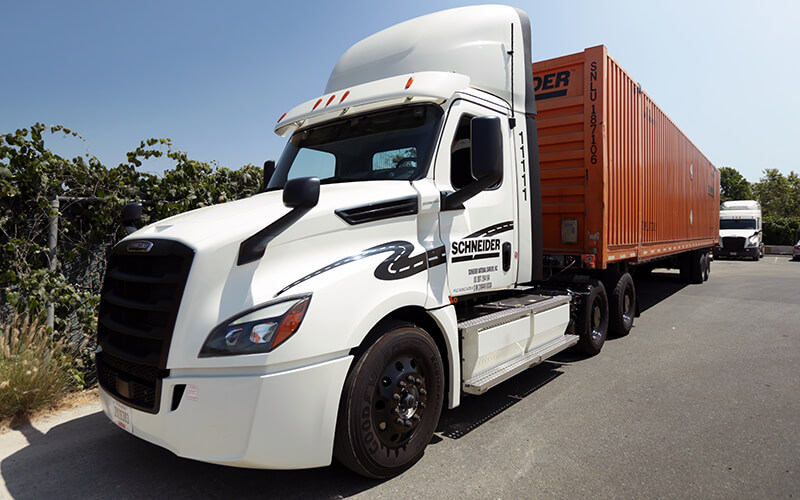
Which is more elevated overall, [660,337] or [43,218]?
[43,218]

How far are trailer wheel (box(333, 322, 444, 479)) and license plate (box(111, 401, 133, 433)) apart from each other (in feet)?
3.81

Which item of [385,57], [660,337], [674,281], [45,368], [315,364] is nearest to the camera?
[315,364]

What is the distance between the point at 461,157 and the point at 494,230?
2.31 ft

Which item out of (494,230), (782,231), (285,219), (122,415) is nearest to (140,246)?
(285,219)

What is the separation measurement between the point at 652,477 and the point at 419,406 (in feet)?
5.11

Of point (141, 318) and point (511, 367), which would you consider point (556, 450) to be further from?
point (141, 318)

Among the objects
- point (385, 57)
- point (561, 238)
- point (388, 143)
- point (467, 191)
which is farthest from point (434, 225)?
point (561, 238)

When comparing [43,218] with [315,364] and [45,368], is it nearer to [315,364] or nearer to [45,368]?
[45,368]

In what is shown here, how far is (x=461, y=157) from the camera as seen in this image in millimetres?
3664

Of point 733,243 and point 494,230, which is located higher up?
point 494,230

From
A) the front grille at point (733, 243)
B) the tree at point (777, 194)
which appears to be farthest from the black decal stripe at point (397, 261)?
the tree at point (777, 194)

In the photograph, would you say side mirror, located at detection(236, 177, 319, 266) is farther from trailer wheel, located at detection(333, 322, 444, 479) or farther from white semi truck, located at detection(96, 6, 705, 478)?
trailer wheel, located at detection(333, 322, 444, 479)

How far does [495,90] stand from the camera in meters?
4.23

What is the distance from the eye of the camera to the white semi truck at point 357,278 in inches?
93.9
